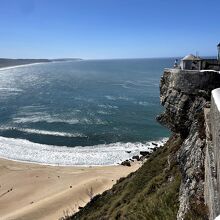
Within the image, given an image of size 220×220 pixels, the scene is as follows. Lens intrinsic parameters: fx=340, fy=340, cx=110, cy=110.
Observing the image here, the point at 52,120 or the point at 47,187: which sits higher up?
the point at 52,120

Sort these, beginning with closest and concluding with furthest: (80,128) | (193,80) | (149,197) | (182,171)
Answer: (182,171) → (193,80) → (149,197) → (80,128)

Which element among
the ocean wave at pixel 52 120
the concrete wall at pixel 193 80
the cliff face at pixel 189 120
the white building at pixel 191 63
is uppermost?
the white building at pixel 191 63

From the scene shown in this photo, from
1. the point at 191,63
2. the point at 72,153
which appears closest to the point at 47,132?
the point at 72,153

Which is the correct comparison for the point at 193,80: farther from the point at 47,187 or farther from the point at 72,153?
the point at 72,153

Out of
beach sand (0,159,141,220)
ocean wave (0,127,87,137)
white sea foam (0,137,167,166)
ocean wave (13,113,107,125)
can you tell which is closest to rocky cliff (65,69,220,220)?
beach sand (0,159,141,220)

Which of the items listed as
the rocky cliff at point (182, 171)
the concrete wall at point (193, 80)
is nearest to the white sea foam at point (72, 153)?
the rocky cliff at point (182, 171)

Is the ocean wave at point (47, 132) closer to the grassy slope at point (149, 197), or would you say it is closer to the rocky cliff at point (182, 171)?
the grassy slope at point (149, 197)
